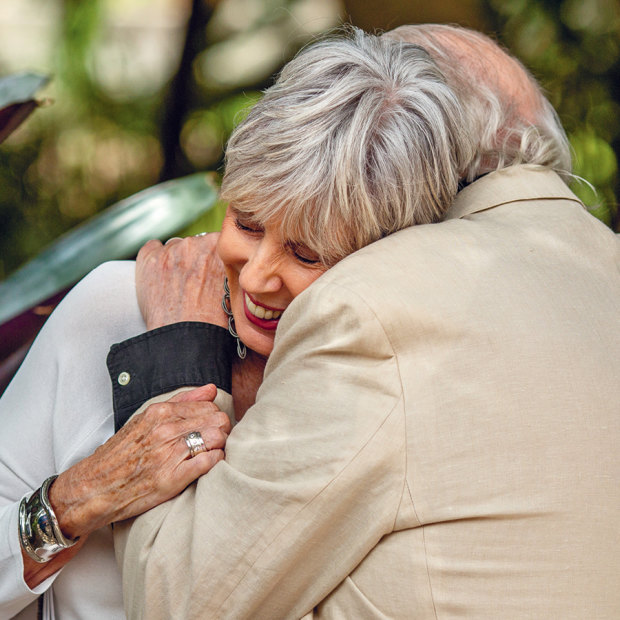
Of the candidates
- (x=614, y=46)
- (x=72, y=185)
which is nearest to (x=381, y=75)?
(x=72, y=185)

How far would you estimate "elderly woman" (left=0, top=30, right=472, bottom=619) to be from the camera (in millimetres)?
1556

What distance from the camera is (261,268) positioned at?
1663 mm

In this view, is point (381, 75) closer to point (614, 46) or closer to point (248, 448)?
point (248, 448)

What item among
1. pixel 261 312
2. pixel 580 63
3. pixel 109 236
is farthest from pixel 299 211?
pixel 580 63

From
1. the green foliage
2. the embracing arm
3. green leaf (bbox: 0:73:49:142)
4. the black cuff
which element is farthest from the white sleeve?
the green foliage

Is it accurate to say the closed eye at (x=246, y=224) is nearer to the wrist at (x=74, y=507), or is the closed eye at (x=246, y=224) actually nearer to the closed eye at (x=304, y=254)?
the closed eye at (x=304, y=254)

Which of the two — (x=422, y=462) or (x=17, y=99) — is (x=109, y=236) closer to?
(x=17, y=99)

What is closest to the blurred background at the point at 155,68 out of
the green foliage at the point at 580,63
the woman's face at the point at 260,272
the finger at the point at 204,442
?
the green foliage at the point at 580,63

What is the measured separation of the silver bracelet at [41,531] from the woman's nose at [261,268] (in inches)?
22.2

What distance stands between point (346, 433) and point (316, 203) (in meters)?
0.49

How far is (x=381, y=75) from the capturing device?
161 cm

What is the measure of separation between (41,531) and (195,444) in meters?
0.37

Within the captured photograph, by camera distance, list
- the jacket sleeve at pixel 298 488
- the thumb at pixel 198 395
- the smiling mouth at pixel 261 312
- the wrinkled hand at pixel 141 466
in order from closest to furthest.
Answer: the jacket sleeve at pixel 298 488 < the wrinkled hand at pixel 141 466 < the thumb at pixel 198 395 < the smiling mouth at pixel 261 312

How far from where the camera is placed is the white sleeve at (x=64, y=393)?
181cm
